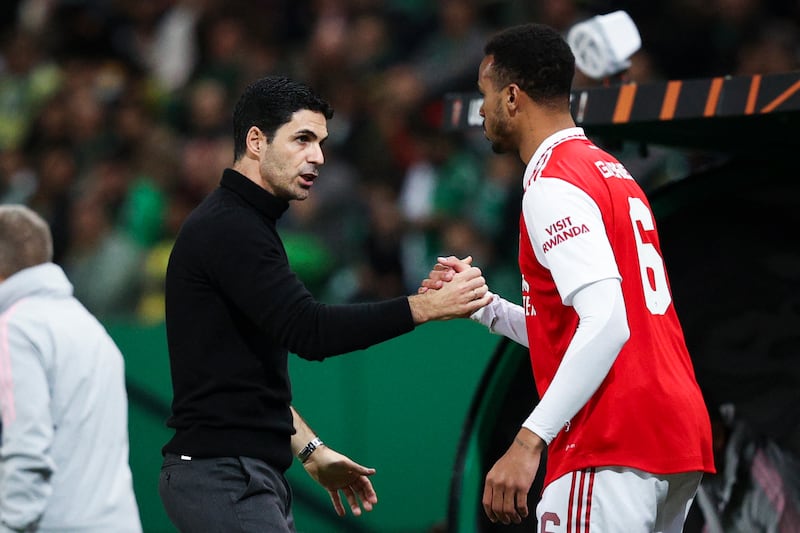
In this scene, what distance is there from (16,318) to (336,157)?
5402 millimetres

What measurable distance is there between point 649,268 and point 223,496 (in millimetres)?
1378

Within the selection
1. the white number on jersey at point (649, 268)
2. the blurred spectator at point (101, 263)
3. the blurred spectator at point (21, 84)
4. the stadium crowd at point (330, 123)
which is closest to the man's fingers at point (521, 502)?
the white number on jersey at point (649, 268)

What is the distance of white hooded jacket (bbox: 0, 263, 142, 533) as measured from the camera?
4109 mm

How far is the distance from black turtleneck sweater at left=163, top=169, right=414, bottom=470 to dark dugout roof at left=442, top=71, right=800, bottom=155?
148cm

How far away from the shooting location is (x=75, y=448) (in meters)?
4.34

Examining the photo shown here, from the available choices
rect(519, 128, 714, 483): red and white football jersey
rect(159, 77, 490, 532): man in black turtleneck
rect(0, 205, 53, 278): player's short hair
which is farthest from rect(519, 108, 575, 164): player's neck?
rect(0, 205, 53, 278): player's short hair

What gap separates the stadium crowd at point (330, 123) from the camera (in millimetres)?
8312

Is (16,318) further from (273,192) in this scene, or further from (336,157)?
(336,157)

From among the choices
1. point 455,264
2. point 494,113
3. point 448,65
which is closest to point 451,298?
point 455,264

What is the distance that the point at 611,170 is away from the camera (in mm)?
3656

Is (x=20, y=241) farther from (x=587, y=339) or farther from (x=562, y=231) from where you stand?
(x=587, y=339)

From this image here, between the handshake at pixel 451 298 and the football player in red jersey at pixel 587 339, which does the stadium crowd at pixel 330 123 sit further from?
the handshake at pixel 451 298

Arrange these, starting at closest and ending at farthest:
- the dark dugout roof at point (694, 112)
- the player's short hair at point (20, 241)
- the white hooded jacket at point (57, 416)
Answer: the white hooded jacket at point (57, 416), the dark dugout roof at point (694, 112), the player's short hair at point (20, 241)

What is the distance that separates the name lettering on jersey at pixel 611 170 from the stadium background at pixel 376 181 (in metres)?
0.91
